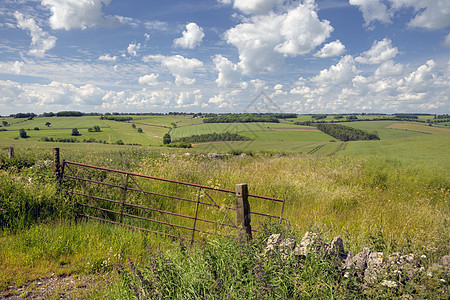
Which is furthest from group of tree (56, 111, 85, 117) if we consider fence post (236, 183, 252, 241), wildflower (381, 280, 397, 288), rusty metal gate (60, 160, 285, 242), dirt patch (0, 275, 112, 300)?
wildflower (381, 280, 397, 288)

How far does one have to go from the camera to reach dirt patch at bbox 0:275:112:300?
3428mm

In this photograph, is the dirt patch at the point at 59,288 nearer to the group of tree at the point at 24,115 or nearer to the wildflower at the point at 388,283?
the wildflower at the point at 388,283

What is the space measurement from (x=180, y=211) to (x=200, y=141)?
3533cm

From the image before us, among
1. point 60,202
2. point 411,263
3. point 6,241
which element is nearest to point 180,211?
point 60,202

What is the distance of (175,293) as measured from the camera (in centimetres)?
290

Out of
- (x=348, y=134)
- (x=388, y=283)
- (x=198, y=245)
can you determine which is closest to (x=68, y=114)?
(x=348, y=134)

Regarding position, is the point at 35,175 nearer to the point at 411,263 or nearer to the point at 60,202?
the point at 60,202

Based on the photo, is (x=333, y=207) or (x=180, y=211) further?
(x=333, y=207)

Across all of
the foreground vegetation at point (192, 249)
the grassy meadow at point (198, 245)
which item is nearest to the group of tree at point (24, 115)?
the grassy meadow at point (198, 245)

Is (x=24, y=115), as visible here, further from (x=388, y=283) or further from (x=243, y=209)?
(x=388, y=283)

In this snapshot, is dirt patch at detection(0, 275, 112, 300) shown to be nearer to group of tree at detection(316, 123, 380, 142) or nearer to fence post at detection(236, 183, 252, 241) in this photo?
fence post at detection(236, 183, 252, 241)

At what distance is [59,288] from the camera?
3602 mm

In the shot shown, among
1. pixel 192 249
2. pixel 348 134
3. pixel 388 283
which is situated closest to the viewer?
pixel 388 283

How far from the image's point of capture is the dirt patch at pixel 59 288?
343 centimetres
